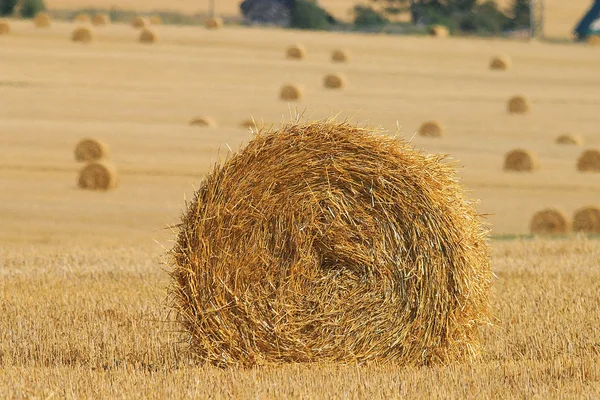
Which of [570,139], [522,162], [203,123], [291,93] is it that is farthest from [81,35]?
[522,162]

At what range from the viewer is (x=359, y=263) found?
964 centimetres

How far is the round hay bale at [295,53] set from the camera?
1767 inches

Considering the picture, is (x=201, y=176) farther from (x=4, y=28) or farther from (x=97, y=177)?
(x=4, y=28)

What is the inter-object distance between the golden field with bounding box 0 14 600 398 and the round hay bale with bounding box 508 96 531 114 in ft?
1.86

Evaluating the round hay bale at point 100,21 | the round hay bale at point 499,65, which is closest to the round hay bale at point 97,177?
the round hay bale at point 499,65

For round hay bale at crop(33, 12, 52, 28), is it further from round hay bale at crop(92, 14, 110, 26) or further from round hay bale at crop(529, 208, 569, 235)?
round hay bale at crop(529, 208, 569, 235)

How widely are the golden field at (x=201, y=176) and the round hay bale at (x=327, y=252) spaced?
0.30m

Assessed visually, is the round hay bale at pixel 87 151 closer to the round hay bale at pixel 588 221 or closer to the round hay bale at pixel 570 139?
the round hay bale at pixel 588 221

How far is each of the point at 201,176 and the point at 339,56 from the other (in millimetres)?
19733

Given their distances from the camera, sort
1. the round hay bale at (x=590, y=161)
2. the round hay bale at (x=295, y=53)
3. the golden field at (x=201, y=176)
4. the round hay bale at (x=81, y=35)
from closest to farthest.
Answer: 1. the golden field at (x=201, y=176)
2. the round hay bale at (x=590, y=161)
3. the round hay bale at (x=295, y=53)
4. the round hay bale at (x=81, y=35)

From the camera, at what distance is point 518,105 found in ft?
119

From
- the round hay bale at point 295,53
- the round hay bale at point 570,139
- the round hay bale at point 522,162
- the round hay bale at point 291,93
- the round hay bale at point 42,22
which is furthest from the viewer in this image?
the round hay bale at point 42,22

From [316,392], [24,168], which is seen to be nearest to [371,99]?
[24,168]

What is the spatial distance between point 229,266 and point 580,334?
321 cm
